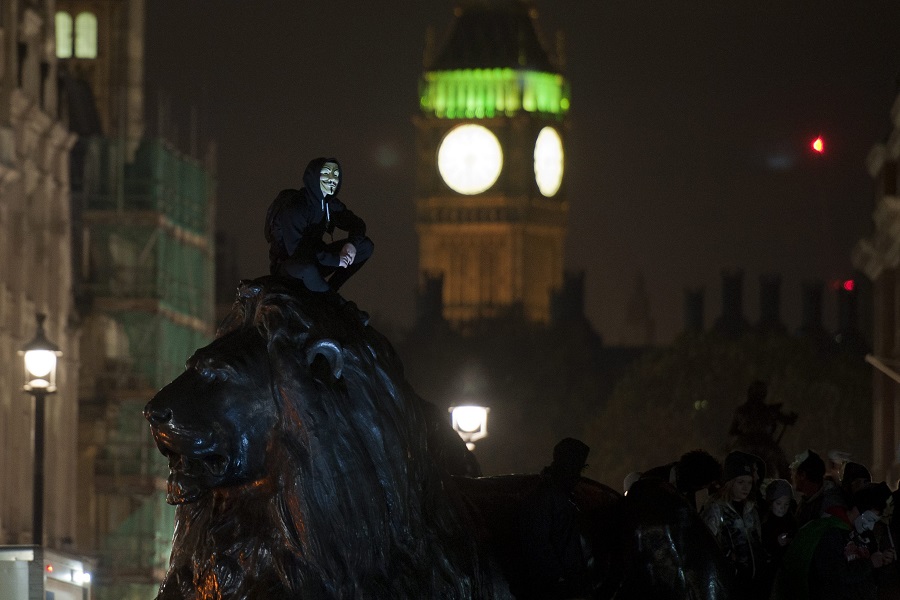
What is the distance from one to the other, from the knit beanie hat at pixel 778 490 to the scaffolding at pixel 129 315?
59.1 meters

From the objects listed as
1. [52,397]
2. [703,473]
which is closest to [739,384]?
[52,397]

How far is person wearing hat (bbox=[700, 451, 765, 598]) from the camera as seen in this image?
1186cm

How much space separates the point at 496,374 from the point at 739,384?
3907cm

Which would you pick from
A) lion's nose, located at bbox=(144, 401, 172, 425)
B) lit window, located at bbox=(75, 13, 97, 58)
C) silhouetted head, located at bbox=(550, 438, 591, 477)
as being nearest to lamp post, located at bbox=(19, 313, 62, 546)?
silhouetted head, located at bbox=(550, 438, 591, 477)

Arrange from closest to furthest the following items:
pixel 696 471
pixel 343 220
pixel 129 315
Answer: pixel 343 220 → pixel 696 471 → pixel 129 315

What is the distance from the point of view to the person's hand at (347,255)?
9.68 metres

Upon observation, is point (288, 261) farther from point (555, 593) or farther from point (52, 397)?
point (52, 397)

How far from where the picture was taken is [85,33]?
82938 millimetres

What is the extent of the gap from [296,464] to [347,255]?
0.80 meters

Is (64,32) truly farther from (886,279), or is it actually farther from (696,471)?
(696,471)

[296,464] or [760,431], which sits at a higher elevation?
[296,464]

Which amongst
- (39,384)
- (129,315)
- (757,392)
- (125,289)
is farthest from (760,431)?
(125,289)

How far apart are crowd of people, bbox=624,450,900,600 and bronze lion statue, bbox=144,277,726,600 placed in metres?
1.77

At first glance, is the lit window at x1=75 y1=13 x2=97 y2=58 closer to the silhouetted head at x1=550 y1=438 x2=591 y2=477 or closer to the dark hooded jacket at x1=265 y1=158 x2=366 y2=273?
the silhouetted head at x1=550 y1=438 x2=591 y2=477
